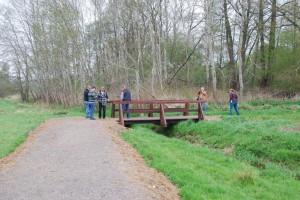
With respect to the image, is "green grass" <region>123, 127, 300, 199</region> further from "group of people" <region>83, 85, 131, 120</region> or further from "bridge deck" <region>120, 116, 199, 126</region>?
"group of people" <region>83, 85, 131, 120</region>

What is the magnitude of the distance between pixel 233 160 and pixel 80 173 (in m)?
4.74

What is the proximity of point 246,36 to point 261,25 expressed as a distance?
307 centimetres

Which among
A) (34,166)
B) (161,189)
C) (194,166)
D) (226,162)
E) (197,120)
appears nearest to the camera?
(161,189)

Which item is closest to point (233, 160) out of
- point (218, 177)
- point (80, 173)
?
point (218, 177)

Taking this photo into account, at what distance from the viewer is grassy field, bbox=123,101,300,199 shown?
6.77m

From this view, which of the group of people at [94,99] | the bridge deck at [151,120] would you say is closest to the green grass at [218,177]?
the bridge deck at [151,120]

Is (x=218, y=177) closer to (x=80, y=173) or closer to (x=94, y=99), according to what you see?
(x=80, y=173)

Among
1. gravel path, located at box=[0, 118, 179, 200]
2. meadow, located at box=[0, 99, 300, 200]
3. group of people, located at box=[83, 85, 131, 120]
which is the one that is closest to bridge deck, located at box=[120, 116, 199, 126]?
group of people, located at box=[83, 85, 131, 120]

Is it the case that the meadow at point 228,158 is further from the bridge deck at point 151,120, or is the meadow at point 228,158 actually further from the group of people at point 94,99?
the group of people at point 94,99

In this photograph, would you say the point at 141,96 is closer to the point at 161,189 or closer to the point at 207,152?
the point at 207,152

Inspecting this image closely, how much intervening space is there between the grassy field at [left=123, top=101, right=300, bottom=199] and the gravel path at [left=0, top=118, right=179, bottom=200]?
0.49 metres

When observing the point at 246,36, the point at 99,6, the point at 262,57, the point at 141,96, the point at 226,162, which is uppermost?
the point at 99,6

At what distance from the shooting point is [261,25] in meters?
29.8

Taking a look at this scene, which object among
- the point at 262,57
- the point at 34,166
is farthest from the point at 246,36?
the point at 34,166
